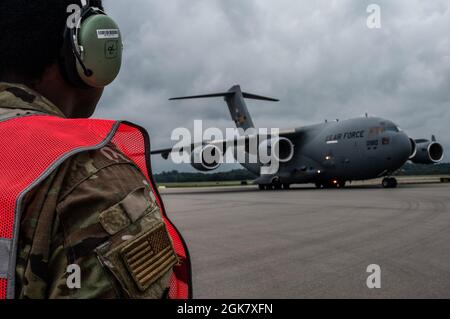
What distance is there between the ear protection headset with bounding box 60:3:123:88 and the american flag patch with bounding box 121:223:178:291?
1.88ft

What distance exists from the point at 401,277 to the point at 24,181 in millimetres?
3587

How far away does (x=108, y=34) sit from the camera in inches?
49.9

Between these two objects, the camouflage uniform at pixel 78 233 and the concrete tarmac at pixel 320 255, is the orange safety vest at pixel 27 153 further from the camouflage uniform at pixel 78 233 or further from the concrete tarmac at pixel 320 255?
the concrete tarmac at pixel 320 255

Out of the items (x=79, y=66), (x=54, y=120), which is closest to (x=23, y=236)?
(x=54, y=120)

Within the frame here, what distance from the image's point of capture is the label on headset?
4.07 ft

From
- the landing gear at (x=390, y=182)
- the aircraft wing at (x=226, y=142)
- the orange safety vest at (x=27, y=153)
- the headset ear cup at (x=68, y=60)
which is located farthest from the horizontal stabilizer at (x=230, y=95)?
the orange safety vest at (x=27, y=153)

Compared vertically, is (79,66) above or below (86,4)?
below

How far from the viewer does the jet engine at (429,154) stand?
21312 mm

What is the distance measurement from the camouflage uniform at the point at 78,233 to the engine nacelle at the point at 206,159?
21561 mm

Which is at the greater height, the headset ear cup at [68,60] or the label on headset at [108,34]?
the label on headset at [108,34]

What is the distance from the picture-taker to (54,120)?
84 cm

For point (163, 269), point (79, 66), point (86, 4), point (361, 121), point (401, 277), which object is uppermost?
point (361, 121)

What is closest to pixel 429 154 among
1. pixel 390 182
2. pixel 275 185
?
pixel 390 182
